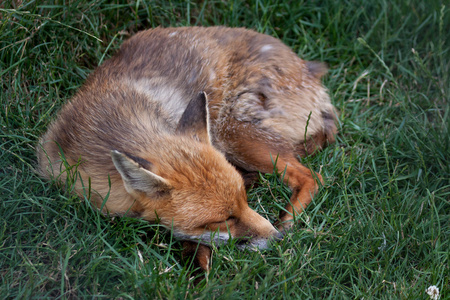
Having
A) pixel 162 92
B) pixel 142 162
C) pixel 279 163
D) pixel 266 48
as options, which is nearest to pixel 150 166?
pixel 142 162

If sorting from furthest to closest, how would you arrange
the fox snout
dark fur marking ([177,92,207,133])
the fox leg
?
the fox leg
dark fur marking ([177,92,207,133])
the fox snout

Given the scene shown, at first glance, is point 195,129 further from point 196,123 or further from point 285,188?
point 285,188

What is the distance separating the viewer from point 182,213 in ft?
10.5

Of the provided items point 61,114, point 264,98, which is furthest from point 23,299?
point 264,98

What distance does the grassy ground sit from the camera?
3139 mm

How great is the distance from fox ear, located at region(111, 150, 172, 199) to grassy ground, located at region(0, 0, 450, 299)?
35 centimetres

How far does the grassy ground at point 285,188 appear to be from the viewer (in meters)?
3.14

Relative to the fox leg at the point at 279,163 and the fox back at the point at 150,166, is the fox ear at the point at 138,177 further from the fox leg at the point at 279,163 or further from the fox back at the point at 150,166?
the fox leg at the point at 279,163

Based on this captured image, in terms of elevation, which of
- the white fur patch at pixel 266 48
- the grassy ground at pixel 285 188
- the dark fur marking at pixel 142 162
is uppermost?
the white fur patch at pixel 266 48

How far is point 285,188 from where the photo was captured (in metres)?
4.16

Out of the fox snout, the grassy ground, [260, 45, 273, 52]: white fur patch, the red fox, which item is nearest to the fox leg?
the red fox

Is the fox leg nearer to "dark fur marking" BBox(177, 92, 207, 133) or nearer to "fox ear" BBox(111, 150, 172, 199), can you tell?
"dark fur marking" BBox(177, 92, 207, 133)

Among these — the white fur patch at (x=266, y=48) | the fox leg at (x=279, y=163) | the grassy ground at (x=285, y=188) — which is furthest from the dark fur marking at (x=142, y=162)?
the white fur patch at (x=266, y=48)

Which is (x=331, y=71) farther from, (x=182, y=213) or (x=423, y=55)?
(x=182, y=213)
